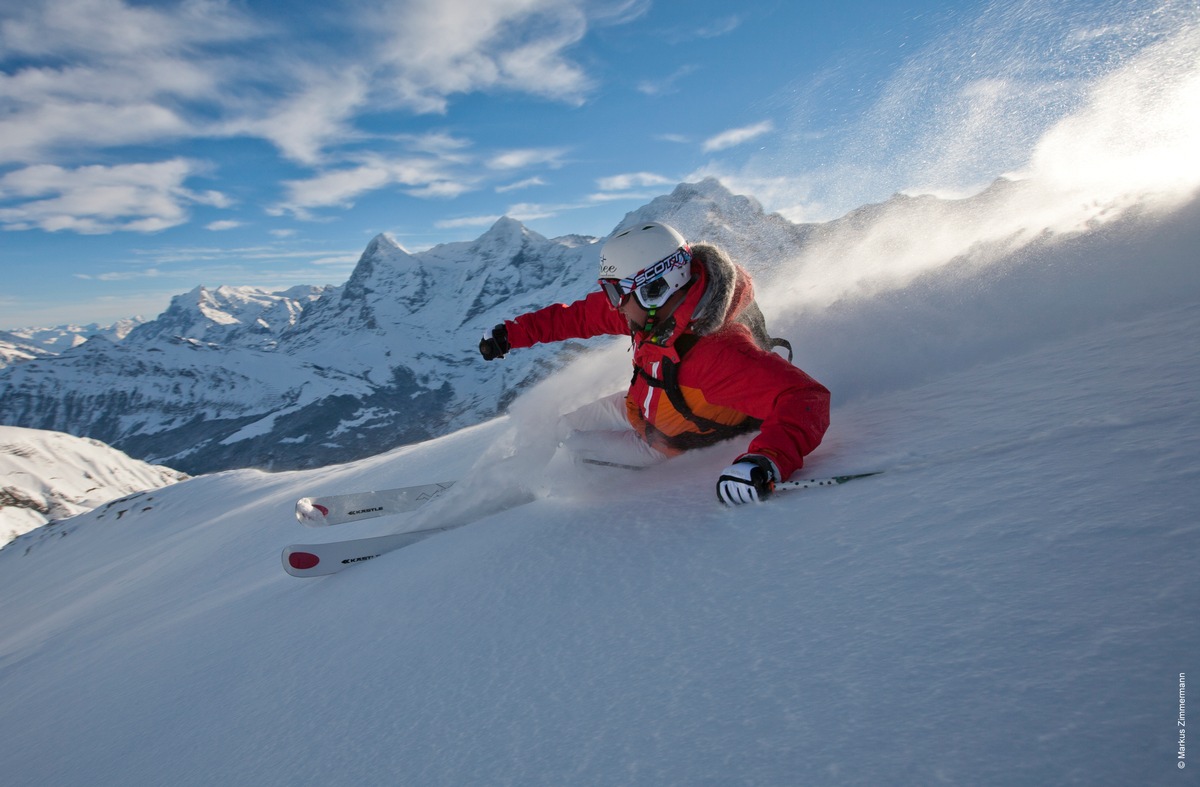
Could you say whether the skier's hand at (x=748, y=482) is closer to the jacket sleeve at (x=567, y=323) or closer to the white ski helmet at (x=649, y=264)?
the white ski helmet at (x=649, y=264)

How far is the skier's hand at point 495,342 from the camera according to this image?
5.06 meters

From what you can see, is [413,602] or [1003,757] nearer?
[1003,757]

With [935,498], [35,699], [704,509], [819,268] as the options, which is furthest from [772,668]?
[819,268]

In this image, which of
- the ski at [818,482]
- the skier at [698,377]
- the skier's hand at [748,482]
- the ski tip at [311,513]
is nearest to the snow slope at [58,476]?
the ski tip at [311,513]

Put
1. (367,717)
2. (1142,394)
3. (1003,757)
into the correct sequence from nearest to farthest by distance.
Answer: (1003,757)
(367,717)
(1142,394)

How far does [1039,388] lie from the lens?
272cm

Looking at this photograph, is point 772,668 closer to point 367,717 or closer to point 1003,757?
point 1003,757

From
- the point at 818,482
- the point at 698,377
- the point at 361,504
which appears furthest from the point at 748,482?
the point at 361,504

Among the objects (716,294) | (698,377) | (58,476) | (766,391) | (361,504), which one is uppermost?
(716,294)

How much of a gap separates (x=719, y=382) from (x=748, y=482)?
29.5 inches

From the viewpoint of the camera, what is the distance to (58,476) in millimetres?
67875

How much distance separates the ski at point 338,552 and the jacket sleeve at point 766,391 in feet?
7.40

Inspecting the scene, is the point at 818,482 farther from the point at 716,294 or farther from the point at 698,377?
the point at 716,294

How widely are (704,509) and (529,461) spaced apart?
183cm
